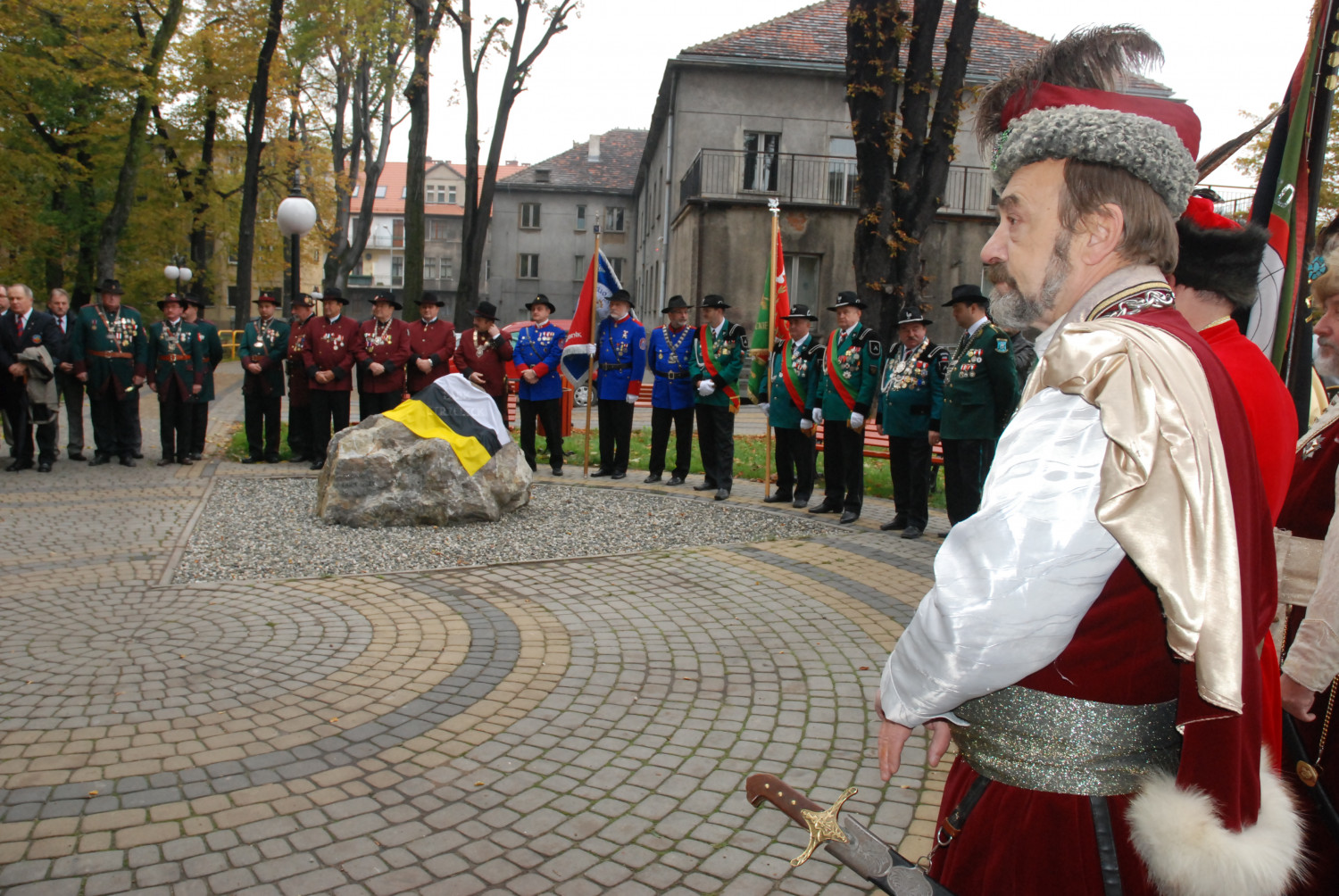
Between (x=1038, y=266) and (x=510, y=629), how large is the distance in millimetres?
4284

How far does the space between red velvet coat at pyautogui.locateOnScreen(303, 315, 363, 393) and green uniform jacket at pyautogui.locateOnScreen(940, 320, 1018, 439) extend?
733 cm

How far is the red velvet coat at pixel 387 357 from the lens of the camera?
11117mm

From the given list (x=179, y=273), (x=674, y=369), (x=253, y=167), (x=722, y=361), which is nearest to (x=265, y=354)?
(x=674, y=369)

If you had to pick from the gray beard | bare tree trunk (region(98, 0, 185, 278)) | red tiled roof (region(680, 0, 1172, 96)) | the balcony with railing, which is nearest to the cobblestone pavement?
the gray beard

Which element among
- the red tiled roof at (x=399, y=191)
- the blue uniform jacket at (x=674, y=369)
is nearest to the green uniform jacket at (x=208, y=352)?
the blue uniform jacket at (x=674, y=369)

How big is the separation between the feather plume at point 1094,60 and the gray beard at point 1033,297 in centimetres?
→ 37

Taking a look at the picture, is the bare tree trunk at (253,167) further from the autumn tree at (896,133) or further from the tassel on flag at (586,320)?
the autumn tree at (896,133)

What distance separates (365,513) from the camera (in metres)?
7.91

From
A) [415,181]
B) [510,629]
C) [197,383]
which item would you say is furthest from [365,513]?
[415,181]

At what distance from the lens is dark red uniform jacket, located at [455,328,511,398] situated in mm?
11242

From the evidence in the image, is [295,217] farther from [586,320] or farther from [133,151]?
[133,151]

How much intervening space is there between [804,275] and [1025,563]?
23849 millimetres

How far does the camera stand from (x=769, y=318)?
32.8 feet

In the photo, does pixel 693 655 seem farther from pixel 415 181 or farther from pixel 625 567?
pixel 415 181
